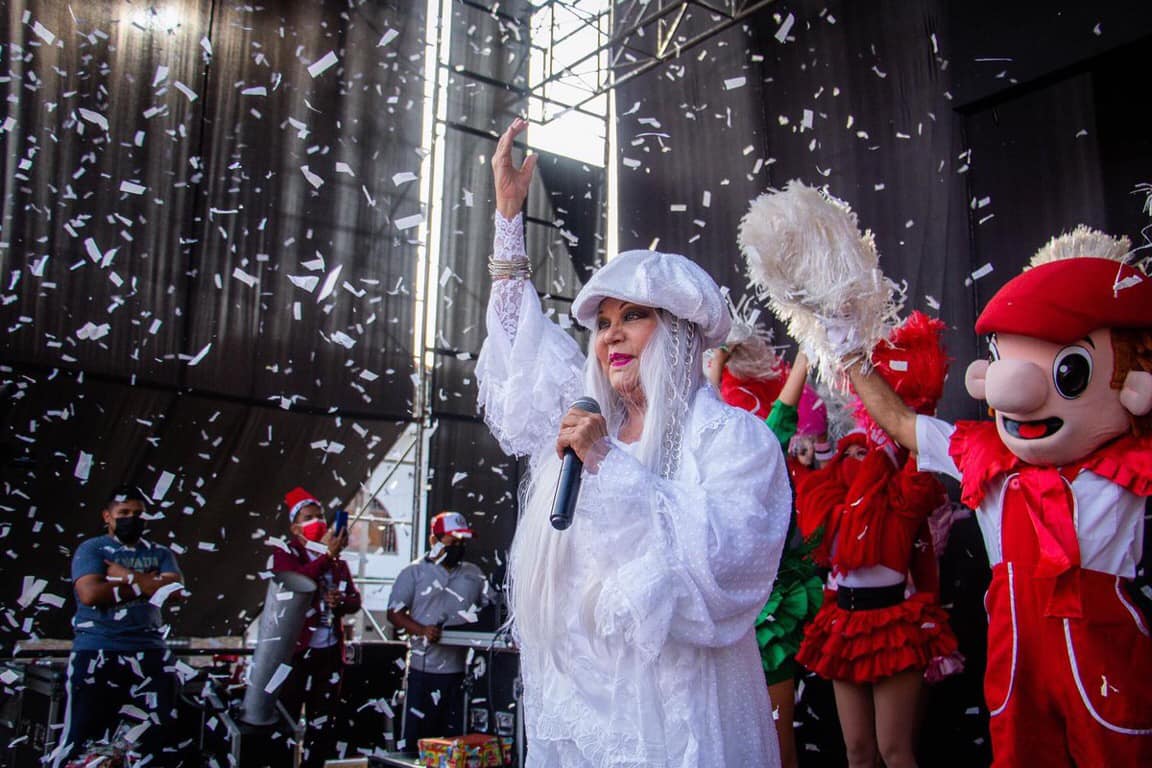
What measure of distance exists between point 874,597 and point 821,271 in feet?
4.70

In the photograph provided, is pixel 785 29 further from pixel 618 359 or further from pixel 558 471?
pixel 558 471

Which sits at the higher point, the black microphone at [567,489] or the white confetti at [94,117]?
the white confetti at [94,117]

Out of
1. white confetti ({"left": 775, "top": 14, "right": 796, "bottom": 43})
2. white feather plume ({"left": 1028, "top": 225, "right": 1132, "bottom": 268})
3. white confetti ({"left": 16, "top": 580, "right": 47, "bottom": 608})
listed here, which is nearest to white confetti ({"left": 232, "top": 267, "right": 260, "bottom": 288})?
white confetti ({"left": 16, "top": 580, "right": 47, "bottom": 608})

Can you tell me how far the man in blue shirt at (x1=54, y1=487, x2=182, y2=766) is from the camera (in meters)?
4.99

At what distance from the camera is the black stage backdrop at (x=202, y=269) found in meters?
7.57

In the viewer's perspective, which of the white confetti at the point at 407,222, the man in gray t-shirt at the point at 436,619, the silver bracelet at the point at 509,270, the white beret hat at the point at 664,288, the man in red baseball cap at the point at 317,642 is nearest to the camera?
the white beret hat at the point at 664,288

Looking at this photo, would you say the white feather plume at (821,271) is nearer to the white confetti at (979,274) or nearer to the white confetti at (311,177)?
the white confetti at (979,274)

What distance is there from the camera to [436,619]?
6.55 meters

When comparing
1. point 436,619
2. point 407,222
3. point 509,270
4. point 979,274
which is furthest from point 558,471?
point 407,222

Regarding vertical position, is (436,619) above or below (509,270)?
below

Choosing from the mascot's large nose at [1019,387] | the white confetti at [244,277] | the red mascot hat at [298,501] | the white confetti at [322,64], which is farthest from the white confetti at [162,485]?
the mascot's large nose at [1019,387]

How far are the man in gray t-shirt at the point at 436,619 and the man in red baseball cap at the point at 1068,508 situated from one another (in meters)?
4.21

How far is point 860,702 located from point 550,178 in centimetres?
826

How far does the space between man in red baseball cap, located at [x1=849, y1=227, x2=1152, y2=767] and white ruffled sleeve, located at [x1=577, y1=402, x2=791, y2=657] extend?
105 centimetres
